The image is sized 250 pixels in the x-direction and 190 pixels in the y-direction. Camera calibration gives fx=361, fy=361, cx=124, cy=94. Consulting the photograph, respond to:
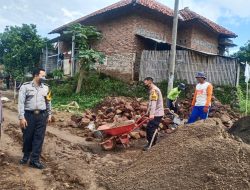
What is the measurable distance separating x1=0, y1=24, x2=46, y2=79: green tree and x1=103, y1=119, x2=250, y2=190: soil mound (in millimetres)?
19576

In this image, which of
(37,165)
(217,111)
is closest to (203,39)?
(217,111)

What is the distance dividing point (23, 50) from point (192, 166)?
2107 cm

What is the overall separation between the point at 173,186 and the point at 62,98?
12743 mm

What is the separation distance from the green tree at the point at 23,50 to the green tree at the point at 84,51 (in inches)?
273

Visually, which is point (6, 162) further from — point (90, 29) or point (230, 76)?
point (90, 29)

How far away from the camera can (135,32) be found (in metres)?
18.7

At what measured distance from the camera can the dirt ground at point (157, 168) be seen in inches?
214

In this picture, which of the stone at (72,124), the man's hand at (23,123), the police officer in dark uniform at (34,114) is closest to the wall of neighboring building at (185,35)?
the stone at (72,124)

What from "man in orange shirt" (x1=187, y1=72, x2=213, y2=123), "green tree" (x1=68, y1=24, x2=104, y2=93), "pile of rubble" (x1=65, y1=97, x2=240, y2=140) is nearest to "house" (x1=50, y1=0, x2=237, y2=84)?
"green tree" (x1=68, y1=24, x2=104, y2=93)

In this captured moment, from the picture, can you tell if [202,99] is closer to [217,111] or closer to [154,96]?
[154,96]

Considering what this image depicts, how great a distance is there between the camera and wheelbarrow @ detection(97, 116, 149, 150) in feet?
26.2

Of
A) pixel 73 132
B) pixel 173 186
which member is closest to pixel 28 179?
pixel 173 186

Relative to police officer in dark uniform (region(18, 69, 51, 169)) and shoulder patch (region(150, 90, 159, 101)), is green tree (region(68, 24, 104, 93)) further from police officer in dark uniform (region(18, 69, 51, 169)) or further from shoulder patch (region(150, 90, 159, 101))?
police officer in dark uniform (region(18, 69, 51, 169))

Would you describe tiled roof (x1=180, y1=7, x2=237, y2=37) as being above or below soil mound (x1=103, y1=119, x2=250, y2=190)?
above
